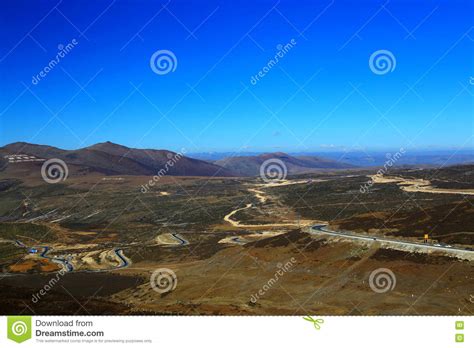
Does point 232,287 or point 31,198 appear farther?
point 31,198

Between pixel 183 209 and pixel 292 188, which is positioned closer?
pixel 183 209

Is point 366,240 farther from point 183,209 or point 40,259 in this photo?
point 183,209

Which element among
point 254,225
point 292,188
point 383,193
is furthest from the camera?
point 292,188

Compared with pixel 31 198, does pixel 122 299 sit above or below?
below

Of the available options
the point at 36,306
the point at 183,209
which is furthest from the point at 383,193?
the point at 36,306

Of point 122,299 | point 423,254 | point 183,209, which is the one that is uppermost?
point 183,209

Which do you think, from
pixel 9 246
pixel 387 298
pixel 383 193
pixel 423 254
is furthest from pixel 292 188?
pixel 387 298

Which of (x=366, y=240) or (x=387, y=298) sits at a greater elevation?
(x=366, y=240)

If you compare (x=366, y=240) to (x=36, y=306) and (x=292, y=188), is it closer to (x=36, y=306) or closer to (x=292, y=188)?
(x=36, y=306)
